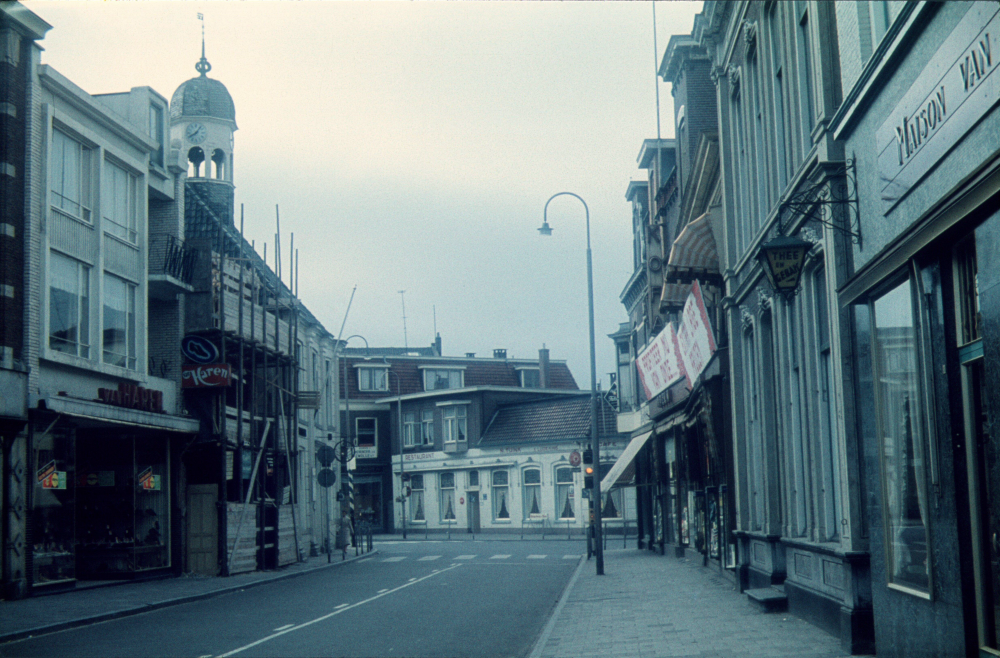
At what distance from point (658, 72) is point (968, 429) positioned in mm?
23514

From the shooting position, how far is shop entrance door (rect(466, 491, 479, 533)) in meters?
60.0

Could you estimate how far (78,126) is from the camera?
2278cm

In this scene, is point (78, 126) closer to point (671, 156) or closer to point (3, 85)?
point (3, 85)

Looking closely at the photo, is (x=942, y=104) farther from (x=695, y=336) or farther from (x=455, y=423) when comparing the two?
(x=455, y=423)

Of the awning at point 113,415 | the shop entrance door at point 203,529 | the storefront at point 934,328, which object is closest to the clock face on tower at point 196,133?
the awning at point 113,415

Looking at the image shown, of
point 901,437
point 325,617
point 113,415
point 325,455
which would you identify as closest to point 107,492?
point 113,415

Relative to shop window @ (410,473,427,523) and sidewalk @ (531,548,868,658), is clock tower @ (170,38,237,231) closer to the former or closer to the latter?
sidewalk @ (531,548,868,658)

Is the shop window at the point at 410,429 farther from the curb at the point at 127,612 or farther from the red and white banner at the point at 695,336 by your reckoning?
the red and white banner at the point at 695,336

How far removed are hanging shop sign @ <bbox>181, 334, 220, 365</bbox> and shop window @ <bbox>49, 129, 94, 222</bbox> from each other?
4.44 metres

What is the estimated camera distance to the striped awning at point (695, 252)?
65.3ft

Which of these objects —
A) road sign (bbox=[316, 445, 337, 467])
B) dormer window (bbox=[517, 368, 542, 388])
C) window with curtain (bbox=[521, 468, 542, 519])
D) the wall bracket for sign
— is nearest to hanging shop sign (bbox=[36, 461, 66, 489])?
road sign (bbox=[316, 445, 337, 467])

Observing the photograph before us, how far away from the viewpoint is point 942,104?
24.8 ft

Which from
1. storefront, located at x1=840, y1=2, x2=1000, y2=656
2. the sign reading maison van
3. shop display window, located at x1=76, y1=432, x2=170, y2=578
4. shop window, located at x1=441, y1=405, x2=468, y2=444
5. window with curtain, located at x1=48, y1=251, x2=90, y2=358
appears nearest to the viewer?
the sign reading maison van

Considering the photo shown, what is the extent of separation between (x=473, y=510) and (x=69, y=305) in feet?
131
